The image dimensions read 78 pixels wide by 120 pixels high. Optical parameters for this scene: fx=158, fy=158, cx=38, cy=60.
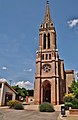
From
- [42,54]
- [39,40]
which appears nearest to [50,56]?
[42,54]

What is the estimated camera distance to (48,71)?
47000mm

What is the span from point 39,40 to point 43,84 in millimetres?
14913

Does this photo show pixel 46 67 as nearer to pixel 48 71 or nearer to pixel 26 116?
pixel 48 71

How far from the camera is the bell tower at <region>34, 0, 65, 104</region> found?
44422 mm

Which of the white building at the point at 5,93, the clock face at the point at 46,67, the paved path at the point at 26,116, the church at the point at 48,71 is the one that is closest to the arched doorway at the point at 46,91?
the church at the point at 48,71

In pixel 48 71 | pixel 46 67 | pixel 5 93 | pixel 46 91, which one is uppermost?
pixel 46 67

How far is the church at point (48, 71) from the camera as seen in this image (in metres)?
44.4

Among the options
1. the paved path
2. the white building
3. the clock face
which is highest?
the clock face

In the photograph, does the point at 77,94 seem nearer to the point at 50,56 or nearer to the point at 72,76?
the point at 50,56

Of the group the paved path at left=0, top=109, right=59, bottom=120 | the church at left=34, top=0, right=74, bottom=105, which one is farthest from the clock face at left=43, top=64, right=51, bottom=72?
the paved path at left=0, top=109, right=59, bottom=120

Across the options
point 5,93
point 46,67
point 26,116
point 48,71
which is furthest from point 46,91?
point 26,116

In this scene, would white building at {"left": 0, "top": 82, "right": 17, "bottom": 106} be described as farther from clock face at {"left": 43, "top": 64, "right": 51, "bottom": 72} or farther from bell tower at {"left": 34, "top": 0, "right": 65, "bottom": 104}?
clock face at {"left": 43, "top": 64, "right": 51, "bottom": 72}

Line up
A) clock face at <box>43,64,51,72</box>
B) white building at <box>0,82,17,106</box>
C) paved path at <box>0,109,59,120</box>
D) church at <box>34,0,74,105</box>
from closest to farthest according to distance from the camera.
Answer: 1. paved path at <box>0,109,59,120</box>
2. white building at <box>0,82,17,106</box>
3. church at <box>34,0,74,105</box>
4. clock face at <box>43,64,51,72</box>

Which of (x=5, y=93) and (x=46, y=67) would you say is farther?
(x=46, y=67)
